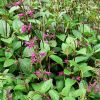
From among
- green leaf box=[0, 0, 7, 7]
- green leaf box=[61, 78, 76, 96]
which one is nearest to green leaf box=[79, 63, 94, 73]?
green leaf box=[61, 78, 76, 96]

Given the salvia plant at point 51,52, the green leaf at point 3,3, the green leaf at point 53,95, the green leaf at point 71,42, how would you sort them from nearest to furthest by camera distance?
the green leaf at point 53,95 → the salvia plant at point 51,52 → the green leaf at point 71,42 → the green leaf at point 3,3

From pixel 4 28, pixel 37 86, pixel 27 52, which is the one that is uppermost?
pixel 4 28

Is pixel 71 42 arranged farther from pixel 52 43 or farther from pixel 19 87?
pixel 19 87

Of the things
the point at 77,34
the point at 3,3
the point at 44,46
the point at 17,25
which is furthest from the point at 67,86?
the point at 3,3

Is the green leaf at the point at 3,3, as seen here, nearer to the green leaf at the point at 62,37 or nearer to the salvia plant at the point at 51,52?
the salvia plant at the point at 51,52

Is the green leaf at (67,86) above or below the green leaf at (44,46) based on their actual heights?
below

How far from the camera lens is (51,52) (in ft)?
10.5

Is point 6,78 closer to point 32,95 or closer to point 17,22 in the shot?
point 32,95

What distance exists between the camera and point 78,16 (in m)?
4.05

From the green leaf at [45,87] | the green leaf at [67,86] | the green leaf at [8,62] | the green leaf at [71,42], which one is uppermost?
the green leaf at [71,42]

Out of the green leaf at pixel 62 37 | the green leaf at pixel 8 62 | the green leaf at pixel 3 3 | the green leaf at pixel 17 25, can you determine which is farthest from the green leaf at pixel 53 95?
the green leaf at pixel 3 3

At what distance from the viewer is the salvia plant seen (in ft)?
9.40

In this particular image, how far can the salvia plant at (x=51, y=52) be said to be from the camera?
2.87 metres

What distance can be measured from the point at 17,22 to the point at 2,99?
3.80 feet
